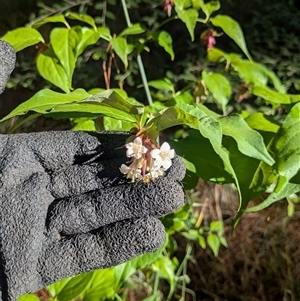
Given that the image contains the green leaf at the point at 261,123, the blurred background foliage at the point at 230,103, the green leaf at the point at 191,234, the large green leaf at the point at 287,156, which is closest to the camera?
the large green leaf at the point at 287,156

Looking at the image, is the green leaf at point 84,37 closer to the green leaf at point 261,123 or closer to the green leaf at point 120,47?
the green leaf at point 120,47

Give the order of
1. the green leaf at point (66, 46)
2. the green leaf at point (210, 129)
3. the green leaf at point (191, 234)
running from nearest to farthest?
the green leaf at point (210, 129)
the green leaf at point (66, 46)
the green leaf at point (191, 234)

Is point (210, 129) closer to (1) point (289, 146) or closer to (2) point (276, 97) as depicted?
(1) point (289, 146)

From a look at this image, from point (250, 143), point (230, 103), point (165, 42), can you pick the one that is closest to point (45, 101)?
point (250, 143)

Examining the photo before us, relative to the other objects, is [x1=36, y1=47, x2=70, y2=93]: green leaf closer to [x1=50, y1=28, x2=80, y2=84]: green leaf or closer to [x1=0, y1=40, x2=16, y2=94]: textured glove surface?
[x1=50, y1=28, x2=80, y2=84]: green leaf

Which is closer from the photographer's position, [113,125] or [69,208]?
[69,208]

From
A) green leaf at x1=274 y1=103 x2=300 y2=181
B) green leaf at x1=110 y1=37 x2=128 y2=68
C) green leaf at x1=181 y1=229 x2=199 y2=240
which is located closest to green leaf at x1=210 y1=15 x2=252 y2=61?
green leaf at x1=110 y1=37 x2=128 y2=68

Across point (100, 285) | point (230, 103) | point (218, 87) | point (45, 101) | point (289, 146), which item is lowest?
point (230, 103)

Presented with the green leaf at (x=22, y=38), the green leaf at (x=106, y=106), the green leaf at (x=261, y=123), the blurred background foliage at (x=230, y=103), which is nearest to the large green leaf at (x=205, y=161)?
the green leaf at (x=261, y=123)
